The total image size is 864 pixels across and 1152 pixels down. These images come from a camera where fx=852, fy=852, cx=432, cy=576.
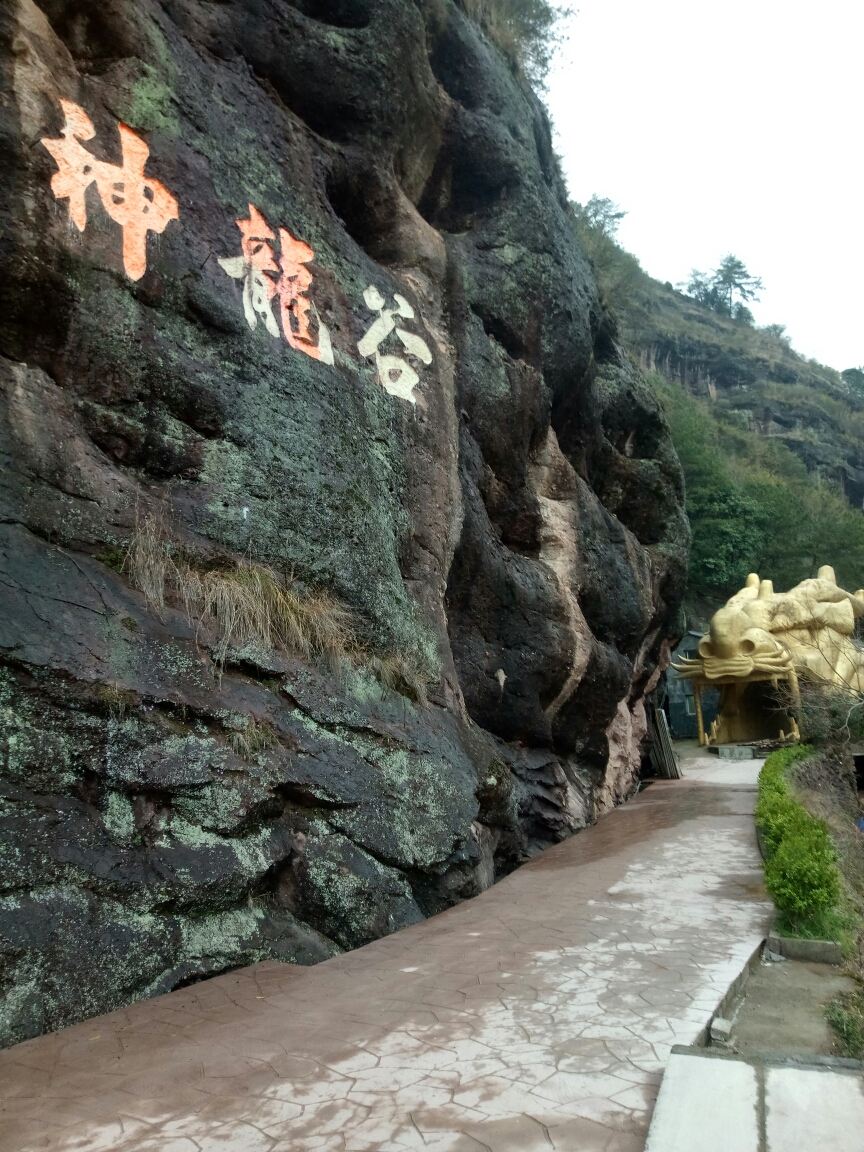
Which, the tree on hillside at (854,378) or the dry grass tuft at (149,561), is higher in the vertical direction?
the tree on hillside at (854,378)

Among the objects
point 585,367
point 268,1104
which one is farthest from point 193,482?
point 585,367

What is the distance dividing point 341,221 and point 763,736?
1557 centimetres

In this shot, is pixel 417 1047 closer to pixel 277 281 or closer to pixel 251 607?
pixel 251 607

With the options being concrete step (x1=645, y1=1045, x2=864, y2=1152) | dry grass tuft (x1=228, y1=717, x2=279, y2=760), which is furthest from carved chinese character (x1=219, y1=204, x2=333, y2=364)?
concrete step (x1=645, y1=1045, x2=864, y2=1152)

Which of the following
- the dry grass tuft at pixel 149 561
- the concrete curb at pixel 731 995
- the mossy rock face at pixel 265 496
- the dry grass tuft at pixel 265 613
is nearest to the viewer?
the concrete curb at pixel 731 995

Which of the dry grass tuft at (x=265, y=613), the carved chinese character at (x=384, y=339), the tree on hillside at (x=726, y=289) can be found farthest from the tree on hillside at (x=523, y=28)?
the tree on hillside at (x=726, y=289)

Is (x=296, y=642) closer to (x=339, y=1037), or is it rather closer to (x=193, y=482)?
(x=193, y=482)

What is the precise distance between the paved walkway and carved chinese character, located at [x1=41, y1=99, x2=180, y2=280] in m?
4.25

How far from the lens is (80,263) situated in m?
5.07

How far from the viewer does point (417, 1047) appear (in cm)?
318

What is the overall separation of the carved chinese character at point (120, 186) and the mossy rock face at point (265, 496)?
0.20 ft

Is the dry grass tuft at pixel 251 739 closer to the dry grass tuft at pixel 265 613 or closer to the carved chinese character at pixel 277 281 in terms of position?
the dry grass tuft at pixel 265 613

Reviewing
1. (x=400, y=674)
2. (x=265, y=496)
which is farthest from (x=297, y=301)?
(x=400, y=674)

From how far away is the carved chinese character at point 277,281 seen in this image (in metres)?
5.99
